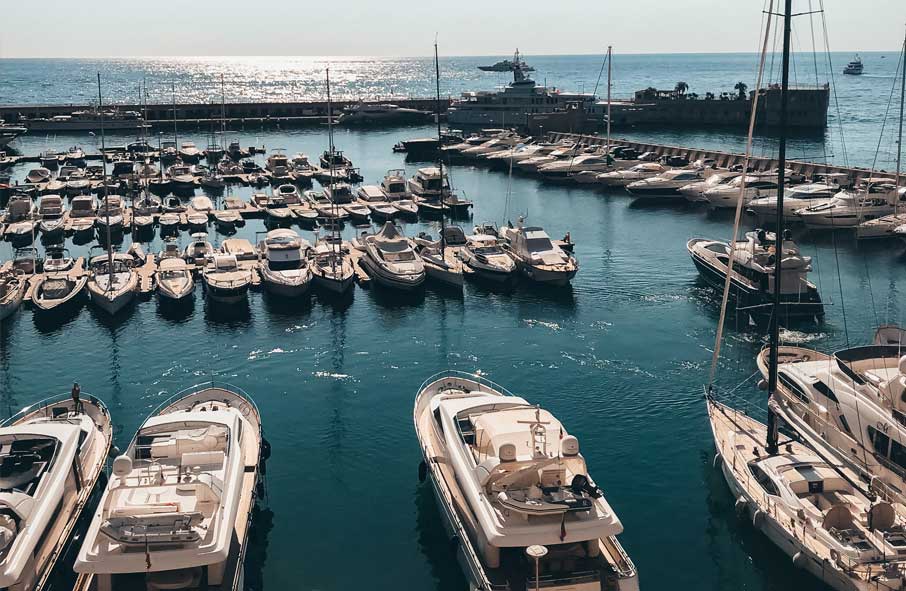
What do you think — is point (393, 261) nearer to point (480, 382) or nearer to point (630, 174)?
point (480, 382)

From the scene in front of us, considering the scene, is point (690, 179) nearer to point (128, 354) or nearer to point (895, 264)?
point (895, 264)

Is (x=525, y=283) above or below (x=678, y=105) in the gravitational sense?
below

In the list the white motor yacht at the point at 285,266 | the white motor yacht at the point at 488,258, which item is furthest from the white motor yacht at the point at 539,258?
the white motor yacht at the point at 285,266

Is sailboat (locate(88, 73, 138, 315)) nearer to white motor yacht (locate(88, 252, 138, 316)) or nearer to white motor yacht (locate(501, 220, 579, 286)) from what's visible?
white motor yacht (locate(88, 252, 138, 316))

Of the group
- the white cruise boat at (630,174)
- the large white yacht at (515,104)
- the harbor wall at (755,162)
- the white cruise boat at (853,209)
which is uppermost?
the large white yacht at (515,104)

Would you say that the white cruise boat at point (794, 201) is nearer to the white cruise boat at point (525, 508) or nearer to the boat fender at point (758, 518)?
the boat fender at point (758, 518)

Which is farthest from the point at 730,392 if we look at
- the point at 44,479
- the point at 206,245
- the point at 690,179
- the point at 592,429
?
the point at 690,179

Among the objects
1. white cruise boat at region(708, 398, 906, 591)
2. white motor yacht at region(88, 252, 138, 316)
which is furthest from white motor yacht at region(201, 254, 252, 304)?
white cruise boat at region(708, 398, 906, 591)
